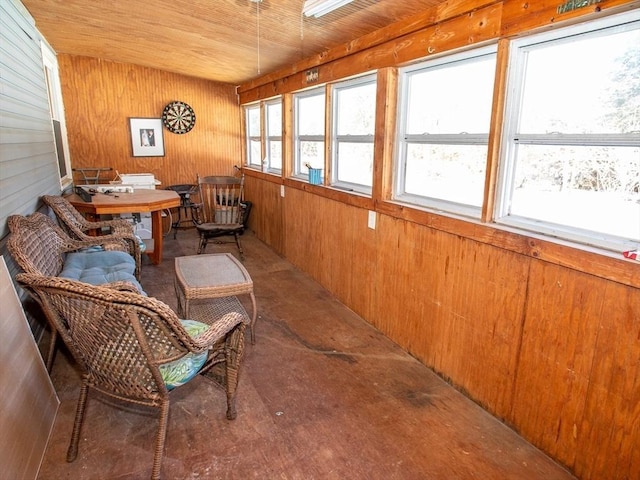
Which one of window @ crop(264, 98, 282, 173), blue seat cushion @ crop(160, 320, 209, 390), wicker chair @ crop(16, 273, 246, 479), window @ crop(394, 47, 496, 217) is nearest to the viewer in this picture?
wicker chair @ crop(16, 273, 246, 479)

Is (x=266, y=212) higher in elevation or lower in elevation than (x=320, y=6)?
lower

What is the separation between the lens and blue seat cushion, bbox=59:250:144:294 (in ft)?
8.10

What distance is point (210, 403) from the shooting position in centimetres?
209

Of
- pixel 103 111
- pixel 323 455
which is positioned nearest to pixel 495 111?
pixel 323 455

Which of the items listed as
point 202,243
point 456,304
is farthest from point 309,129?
point 456,304

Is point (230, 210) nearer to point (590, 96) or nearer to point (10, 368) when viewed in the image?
point (10, 368)

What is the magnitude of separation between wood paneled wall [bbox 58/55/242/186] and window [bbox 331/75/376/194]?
3.17 meters

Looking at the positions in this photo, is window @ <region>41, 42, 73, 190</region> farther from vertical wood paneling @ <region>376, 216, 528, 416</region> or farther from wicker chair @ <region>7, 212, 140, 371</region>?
vertical wood paneling @ <region>376, 216, 528, 416</region>

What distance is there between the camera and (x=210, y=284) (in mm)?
2537

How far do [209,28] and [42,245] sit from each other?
217cm

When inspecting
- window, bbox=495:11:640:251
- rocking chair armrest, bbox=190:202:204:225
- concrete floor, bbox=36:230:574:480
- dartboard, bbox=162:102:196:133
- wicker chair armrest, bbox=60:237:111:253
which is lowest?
concrete floor, bbox=36:230:574:480

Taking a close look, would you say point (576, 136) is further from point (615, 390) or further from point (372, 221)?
point (372, 221)

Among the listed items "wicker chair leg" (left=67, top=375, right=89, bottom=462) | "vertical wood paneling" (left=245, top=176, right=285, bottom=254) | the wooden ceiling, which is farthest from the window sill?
"vertical wood paneling" (left=245, top=176, right=285, bottom=254)

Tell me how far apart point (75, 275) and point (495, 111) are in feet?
8.45
